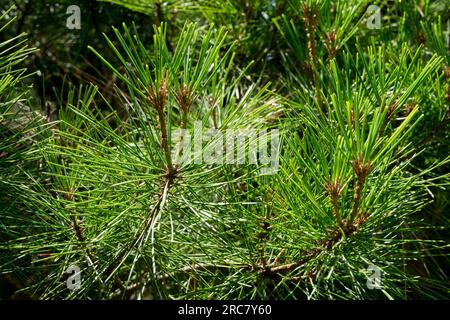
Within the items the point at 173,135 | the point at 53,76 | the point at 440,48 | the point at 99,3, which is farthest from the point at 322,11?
the point at 53,76

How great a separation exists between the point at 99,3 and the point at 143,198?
0.64 m

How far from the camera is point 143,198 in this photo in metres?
0.78

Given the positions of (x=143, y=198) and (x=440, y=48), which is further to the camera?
(x=440, y=48)

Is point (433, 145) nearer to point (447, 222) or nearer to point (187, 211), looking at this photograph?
point (447, 222)

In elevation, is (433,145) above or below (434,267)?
above

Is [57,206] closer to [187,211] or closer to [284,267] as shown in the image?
[187,211]

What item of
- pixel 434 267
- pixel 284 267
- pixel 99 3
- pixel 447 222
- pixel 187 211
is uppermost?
pixel 99 3

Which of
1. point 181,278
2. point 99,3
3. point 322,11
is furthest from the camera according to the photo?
point 99,3

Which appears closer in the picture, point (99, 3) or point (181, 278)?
point (181, 278)

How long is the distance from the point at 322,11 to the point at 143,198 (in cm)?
41
